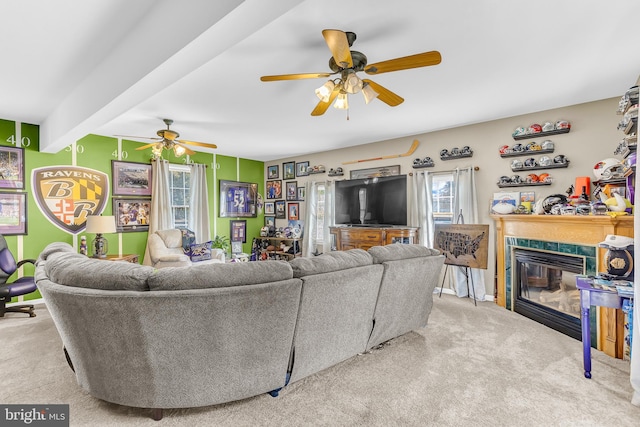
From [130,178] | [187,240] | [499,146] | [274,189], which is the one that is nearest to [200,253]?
[187,240]

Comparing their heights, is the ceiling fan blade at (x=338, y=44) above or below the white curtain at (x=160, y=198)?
above

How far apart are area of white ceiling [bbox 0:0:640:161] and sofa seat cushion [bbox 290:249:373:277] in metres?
1.32

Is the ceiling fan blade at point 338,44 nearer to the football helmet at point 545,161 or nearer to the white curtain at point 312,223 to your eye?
the football helmet at point 545,161

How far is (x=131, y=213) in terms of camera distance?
5195 mm

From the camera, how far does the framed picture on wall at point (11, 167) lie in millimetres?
4070

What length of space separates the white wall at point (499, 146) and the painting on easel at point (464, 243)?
42 centimetres

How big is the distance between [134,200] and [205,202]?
1199 millimetres

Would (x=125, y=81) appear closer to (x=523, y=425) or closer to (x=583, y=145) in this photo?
(x=523, y=425)

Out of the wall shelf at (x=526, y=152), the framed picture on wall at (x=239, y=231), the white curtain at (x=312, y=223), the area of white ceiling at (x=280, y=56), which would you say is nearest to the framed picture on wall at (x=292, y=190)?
the white curtain at (x=312, y=223)

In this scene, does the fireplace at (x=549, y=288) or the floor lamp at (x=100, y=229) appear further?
the floor lamp at (x=100, y=229)

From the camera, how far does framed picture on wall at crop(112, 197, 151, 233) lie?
16.6ft

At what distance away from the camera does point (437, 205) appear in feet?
16.2

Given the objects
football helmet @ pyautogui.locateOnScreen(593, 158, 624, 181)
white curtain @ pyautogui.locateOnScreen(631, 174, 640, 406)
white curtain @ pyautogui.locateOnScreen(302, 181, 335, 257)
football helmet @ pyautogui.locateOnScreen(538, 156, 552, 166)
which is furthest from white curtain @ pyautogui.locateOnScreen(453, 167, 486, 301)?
white curtain @ pyautogui.locateOnScreen(302, 181, 335, 257)

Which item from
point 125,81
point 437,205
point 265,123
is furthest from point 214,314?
point 437,205
